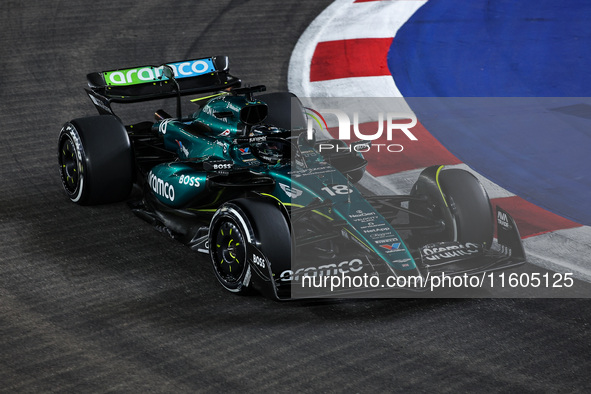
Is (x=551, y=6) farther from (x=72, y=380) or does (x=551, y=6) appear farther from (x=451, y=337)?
(x=72, y=380)

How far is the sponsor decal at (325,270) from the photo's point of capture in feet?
16.9

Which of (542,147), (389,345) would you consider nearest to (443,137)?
(542,147)

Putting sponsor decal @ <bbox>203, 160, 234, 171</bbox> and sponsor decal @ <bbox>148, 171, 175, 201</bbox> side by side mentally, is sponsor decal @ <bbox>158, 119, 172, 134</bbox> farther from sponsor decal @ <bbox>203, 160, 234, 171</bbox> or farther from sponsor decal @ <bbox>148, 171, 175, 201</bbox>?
sponsor decal @ <bbox>203, 160, 234, 171</bbox>

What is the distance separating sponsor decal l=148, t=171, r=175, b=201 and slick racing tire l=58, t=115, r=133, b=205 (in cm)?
31

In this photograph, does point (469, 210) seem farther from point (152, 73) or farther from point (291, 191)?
point (152, 73)

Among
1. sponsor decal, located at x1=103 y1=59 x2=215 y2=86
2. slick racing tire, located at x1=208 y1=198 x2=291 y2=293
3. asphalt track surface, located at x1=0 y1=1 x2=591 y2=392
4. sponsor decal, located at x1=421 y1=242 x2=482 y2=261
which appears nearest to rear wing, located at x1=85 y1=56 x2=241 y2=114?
sponsor decal, located at x1=103 y1=59 x2=215 y2=86

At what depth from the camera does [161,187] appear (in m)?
6.31

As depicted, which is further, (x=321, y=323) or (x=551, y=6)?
(x=551, y=6)

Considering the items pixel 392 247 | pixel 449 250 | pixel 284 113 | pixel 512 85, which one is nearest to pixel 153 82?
pixel 284 113

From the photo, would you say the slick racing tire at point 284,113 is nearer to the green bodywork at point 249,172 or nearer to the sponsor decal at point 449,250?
the green bodywork at point 249,172

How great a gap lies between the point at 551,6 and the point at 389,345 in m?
8.95

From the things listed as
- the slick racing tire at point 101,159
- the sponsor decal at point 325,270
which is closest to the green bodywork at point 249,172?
the sponsor decal at point 325,270

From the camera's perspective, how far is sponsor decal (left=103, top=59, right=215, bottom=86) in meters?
7.36

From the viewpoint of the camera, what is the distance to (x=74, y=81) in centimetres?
962
